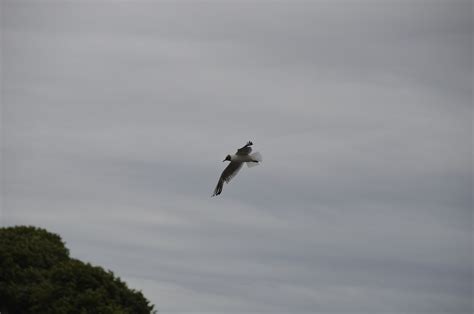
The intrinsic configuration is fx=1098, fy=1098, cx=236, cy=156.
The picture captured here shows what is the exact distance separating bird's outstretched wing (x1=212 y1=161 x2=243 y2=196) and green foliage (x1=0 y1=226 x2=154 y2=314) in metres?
17.9

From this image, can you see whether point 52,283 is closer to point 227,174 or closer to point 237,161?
point 227,174

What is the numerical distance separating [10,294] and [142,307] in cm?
995

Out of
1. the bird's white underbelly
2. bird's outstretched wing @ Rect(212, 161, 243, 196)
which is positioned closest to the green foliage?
bird's outstretched wing @ Rect(212, 161, 243, 196)

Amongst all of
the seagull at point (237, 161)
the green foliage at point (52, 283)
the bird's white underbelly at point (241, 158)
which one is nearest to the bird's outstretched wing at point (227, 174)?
the seagull at point (237, 161)

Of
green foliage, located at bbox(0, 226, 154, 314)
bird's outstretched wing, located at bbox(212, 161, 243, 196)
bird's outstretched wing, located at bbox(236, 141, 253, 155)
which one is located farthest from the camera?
green foliage, located at bbox(0, 226, 154, 314)

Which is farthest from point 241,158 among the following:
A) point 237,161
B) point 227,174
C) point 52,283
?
point 52,283

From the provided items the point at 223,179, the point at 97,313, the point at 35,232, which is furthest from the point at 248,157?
the point at 35,232

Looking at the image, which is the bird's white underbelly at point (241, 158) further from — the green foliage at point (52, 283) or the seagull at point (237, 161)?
the green foliage at point (52, 283)

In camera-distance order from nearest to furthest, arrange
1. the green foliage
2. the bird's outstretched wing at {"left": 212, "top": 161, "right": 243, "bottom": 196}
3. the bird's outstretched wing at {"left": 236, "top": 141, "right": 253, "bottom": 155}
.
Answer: the bird's outstretched wing at {"left": 236, "top": 141, "right": 253, "bottom": 155}, the bird's outstretched wing at {"left": 212, "top": 161, "right": 243, "bottom": 196}, the green foliage

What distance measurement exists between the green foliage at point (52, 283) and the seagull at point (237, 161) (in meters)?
18.0

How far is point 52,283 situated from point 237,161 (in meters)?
25.5

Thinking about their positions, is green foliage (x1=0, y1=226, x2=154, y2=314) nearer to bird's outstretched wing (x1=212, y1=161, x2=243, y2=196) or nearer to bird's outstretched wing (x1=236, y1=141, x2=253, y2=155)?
bird's outstretched wing (x1=212, y1=161, x2=243, y2=196)

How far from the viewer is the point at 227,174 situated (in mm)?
48594

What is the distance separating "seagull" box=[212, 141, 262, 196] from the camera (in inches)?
1800
